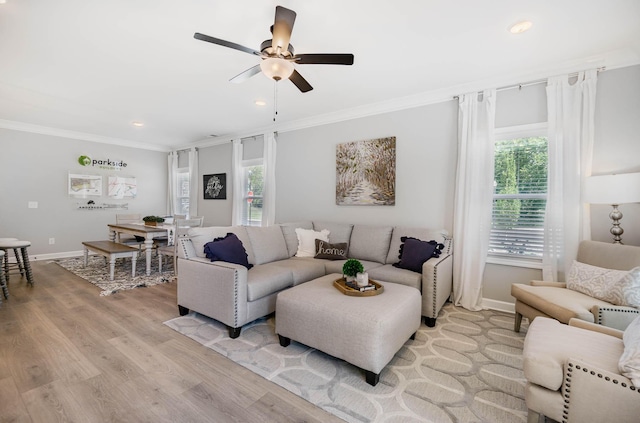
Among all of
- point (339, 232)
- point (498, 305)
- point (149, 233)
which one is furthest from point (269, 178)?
point (498, 305)

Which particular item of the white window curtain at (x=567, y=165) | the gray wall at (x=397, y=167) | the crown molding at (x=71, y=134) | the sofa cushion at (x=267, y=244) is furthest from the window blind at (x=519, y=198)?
the crown molding at (x=71, y=134)

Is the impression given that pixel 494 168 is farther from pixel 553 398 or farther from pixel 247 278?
pixel 247 278

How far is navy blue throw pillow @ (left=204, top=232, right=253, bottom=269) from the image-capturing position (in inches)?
110

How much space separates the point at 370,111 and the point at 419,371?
11.0 ft

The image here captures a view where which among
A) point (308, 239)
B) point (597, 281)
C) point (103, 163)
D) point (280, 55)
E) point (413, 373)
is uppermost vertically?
point (280, 55)

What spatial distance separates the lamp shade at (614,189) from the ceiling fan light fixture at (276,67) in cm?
279

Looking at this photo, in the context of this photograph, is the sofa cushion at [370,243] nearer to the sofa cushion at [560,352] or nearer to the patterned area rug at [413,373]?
the patterned area rug at [413,373]

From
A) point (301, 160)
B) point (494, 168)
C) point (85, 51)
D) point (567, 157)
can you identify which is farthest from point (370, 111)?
point (85, 51)

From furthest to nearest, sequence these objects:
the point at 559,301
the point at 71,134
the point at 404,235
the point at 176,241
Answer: the point at 71,134, the point at 176,241, the point at 404,235, the point at 559,301

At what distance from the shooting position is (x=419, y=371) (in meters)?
2.05

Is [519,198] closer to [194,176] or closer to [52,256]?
[194,176]

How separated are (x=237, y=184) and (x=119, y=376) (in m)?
4.21

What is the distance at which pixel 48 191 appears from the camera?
18.7 ft

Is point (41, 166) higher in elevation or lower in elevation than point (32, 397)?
higher
